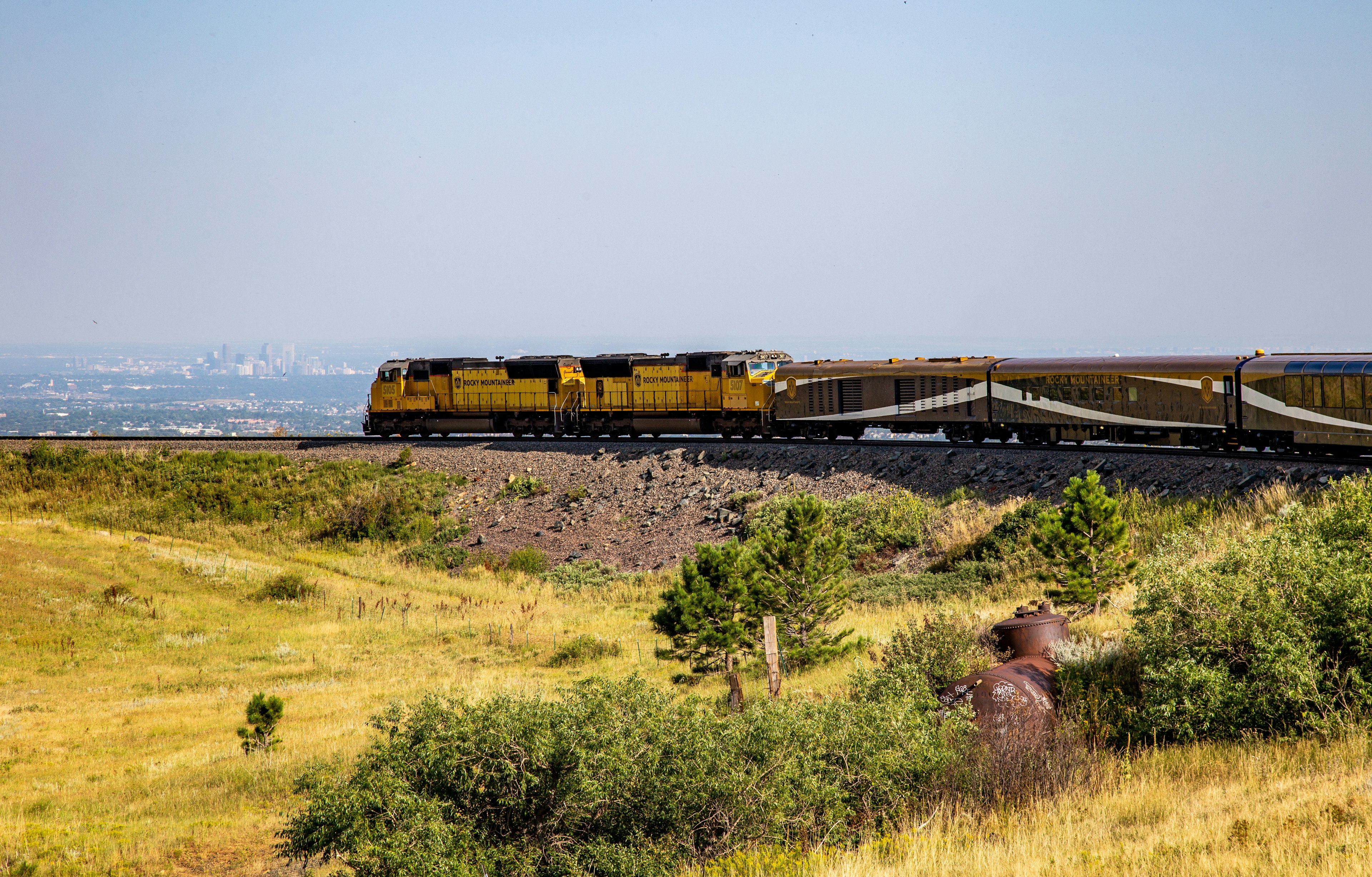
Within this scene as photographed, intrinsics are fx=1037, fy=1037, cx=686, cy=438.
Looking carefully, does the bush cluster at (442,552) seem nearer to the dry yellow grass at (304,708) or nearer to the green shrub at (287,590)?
the dry yellow grass at (304,708)

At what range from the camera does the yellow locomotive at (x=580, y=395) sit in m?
39.6

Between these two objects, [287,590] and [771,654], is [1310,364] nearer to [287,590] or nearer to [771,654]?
[771,654]

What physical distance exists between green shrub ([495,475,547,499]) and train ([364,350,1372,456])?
157 inches

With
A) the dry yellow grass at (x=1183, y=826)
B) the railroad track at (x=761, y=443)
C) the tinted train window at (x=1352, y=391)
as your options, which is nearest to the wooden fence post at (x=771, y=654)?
the dry yellow grass at (x=1183, y=826)

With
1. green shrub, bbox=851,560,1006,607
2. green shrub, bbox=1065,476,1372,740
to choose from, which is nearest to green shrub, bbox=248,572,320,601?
green shrub, bbox=851,560,1006,607

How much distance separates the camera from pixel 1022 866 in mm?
7934

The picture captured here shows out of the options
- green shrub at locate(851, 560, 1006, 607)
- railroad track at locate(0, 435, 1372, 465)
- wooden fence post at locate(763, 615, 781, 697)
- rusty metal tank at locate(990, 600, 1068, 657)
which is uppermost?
railroad track at locate(0, 435, 1372, 465)

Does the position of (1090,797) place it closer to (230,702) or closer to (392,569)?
(230,702)

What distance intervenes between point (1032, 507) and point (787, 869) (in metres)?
20.1

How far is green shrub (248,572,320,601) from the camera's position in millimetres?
32281

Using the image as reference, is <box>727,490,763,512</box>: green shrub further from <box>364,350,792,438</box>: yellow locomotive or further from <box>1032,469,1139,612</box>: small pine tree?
<box>1032,469,1139,612</box>: small pine tree

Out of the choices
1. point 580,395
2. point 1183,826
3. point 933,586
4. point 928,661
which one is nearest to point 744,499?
point 933,586

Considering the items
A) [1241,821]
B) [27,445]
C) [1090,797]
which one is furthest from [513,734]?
[27,445]

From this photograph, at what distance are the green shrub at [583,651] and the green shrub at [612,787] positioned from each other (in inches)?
495
